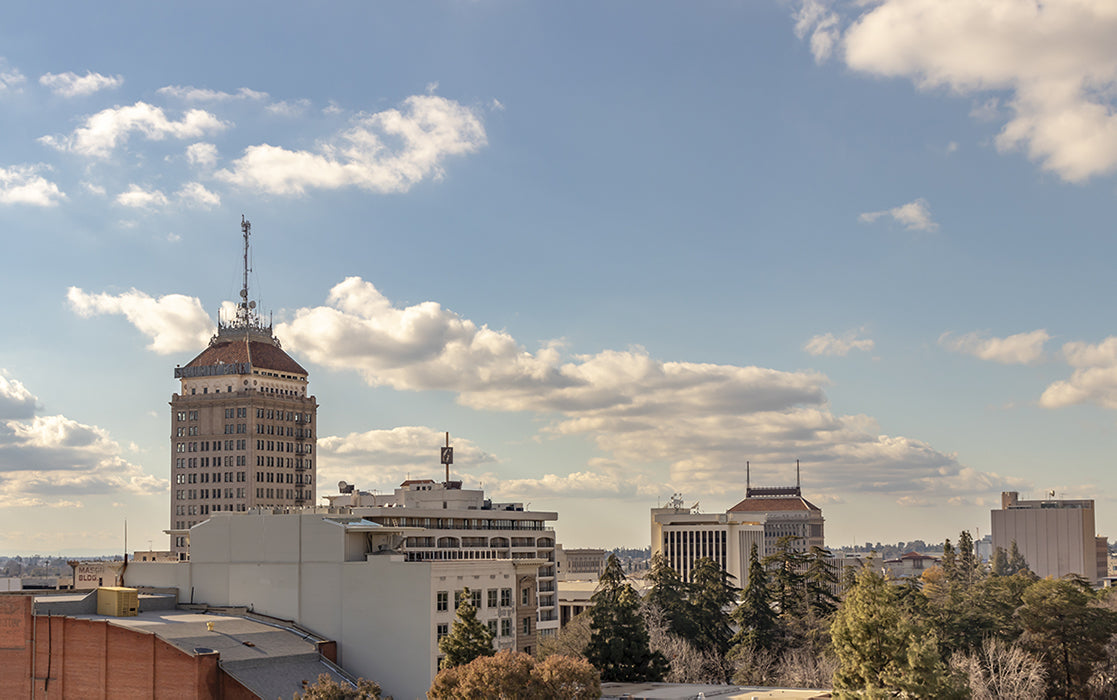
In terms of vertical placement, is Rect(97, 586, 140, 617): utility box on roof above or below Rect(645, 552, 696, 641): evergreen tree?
above

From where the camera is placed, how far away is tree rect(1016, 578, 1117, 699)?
114062 mm

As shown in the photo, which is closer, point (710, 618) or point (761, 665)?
point (761, 665)

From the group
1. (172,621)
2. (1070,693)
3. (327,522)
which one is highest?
(327,522)

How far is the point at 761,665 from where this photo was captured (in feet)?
411

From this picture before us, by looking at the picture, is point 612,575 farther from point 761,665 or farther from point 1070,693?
point 1070,693

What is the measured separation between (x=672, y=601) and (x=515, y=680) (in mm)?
61825

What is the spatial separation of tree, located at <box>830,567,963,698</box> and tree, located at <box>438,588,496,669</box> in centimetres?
2770

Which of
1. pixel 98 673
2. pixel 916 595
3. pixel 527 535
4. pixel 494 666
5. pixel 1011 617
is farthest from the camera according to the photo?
pixel 527 535

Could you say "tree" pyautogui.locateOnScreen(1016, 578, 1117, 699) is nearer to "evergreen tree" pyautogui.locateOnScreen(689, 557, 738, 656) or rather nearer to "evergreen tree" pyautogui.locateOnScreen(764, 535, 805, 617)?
"evergreen tree" pyautogui.locateOnScreen(764, 535, 805, 617)

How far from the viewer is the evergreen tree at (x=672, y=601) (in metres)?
136

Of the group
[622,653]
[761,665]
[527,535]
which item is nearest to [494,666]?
[622,653]

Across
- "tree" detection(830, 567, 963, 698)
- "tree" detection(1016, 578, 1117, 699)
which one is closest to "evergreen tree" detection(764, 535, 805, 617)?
"tree" detection(1016, 578, 1117, 699)

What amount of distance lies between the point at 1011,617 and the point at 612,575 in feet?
144

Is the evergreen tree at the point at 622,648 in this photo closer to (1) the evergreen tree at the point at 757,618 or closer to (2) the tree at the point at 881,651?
(1) the evergreen tree at the point at 757,618
